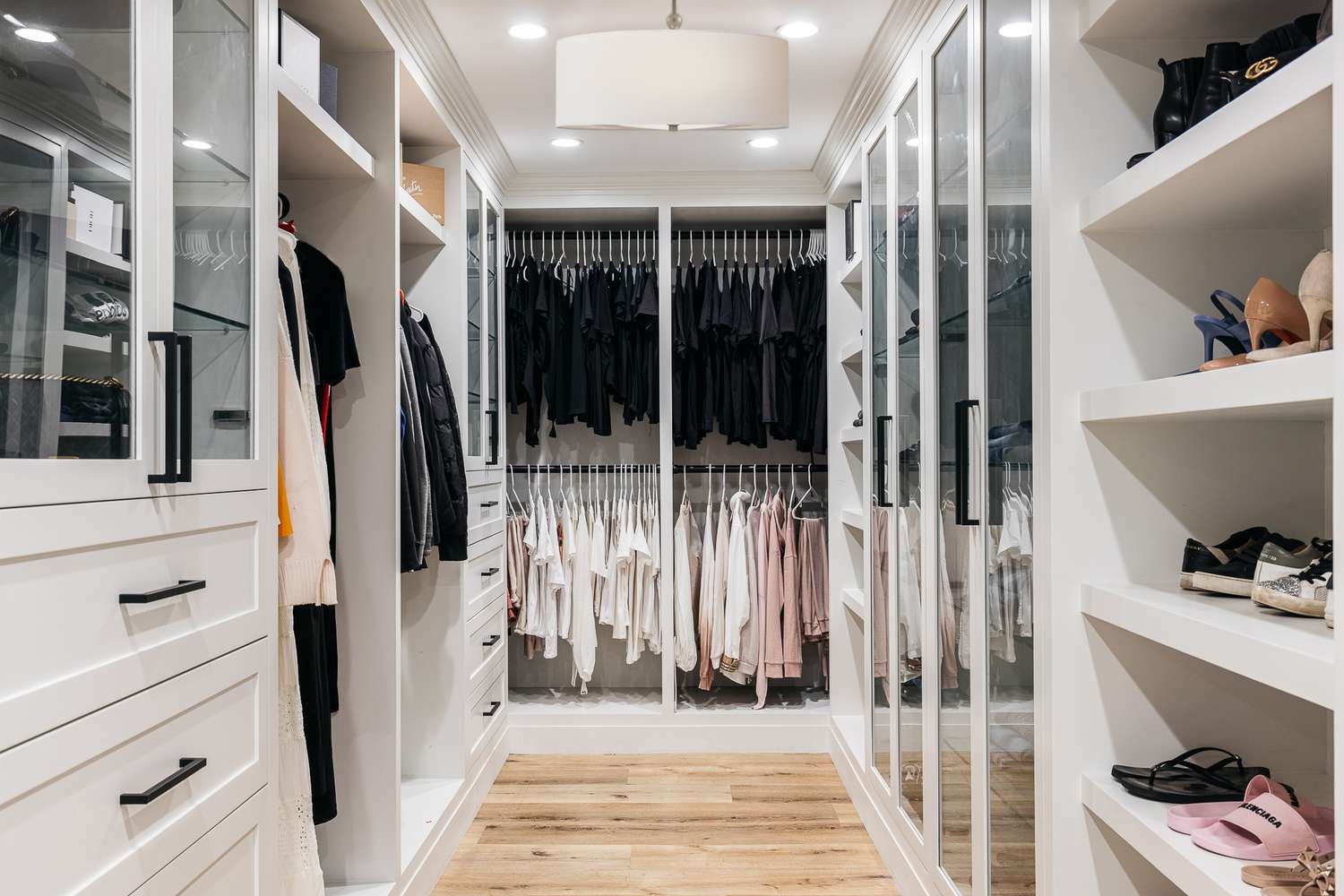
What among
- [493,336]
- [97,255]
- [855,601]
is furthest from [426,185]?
[855,601]

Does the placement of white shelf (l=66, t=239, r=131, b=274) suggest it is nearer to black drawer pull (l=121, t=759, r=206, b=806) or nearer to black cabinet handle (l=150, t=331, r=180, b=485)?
black cabinet handle (l=150, t=331, r=180, b=485)

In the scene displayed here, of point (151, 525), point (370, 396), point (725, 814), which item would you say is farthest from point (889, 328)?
point (151, 525)

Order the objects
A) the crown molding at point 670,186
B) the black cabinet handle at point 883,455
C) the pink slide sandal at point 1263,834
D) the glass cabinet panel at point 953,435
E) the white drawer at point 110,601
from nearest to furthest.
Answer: the white drawer at point 110,601, the pink slide sandal at point 1263,834, the glass cabinet panel at point 953,435, the black cabinet handle at point 883,455, the crown molding at point 670,186

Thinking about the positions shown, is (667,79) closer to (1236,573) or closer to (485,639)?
(1236,573)

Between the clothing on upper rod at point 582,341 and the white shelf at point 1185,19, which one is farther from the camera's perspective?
the clothing on upper rod at point 582,341

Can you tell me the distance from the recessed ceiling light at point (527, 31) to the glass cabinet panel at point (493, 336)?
1.14 metres

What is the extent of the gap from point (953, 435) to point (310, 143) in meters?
1.62

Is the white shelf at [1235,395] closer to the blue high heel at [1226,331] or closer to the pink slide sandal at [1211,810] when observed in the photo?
the blue high heel at [1226,331]

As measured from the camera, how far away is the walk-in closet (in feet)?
4.11

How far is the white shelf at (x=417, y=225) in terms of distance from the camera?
277cm

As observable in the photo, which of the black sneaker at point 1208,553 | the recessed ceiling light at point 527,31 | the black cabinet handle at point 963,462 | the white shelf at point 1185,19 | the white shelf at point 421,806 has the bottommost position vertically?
the white shelf at point 421,806

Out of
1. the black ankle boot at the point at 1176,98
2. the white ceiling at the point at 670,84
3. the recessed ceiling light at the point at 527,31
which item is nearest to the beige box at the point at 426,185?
the white ceiling at the point at 670,84

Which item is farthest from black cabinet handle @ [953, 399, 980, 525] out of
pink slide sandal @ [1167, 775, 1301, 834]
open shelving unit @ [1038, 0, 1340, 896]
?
pink slide sandal @ [1167, 775, 1301, 834]

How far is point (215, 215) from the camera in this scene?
162 cm
